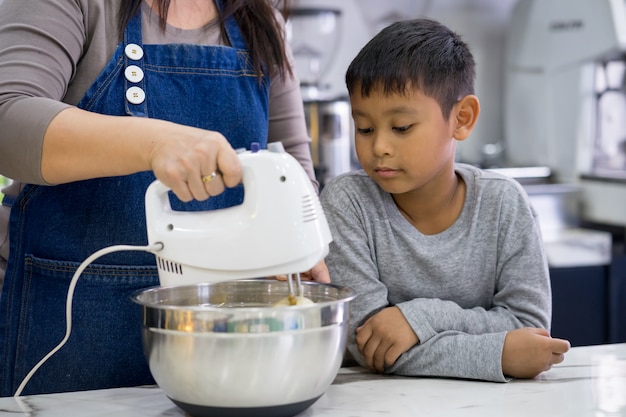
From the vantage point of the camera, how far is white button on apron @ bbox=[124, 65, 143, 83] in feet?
3.82

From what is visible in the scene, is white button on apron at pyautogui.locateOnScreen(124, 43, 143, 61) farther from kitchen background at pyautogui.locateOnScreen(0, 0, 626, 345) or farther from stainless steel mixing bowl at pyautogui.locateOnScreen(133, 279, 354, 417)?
kitchen background at pyautogui.locateOnScreen(0, 0, 626, 345)

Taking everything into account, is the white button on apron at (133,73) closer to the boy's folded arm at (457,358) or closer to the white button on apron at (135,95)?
the white button on apron at (135,95)

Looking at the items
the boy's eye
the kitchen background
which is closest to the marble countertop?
the boy's eye

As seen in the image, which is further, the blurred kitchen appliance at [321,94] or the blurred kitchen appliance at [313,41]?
the blurred kitchen appliance at [313,41]

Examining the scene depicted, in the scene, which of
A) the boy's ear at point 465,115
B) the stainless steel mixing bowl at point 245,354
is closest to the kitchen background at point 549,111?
the boy's ear at point 465,115

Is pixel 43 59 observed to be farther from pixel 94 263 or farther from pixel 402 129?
pixel 402 129

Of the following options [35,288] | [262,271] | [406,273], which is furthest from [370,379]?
[35,288]

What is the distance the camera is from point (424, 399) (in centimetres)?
103

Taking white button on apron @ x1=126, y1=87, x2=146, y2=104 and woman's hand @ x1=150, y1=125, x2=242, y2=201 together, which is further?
white button on apron @ x1=126, y1=87, x2=146, y2=104

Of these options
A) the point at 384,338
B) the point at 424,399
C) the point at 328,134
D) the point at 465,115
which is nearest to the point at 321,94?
the point at 328,134

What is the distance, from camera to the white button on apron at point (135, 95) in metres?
1.17

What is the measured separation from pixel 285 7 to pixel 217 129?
0.28 m

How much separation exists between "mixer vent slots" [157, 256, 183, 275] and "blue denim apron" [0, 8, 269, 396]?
0.25 meters

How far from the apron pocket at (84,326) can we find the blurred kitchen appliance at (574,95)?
2133 millimetres
